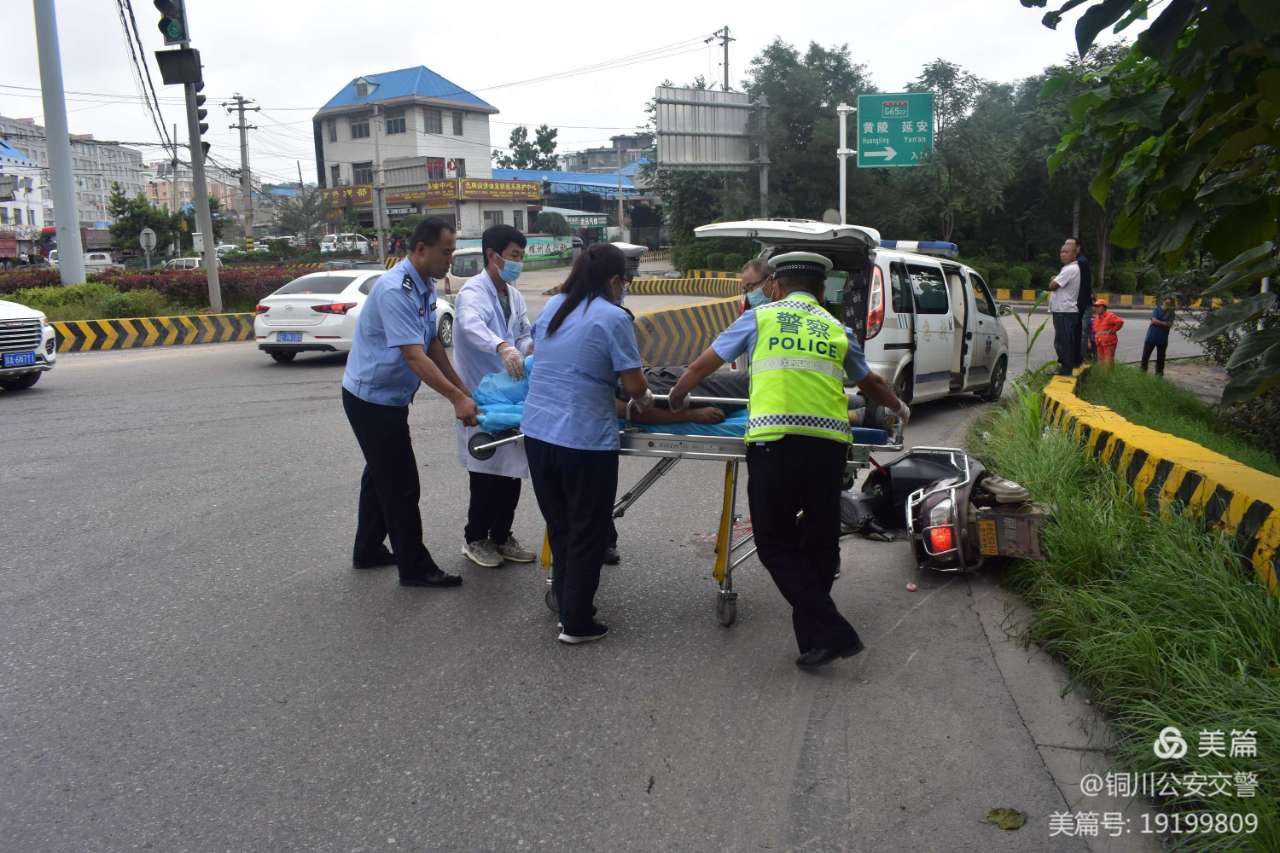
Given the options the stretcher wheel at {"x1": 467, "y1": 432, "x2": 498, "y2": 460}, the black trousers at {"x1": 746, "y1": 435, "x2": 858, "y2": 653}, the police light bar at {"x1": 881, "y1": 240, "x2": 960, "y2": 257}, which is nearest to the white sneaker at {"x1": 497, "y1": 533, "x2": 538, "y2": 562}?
the stretcher wheel at {"x1": 467, "y1": 432, "x2": 498, "y2": 460}

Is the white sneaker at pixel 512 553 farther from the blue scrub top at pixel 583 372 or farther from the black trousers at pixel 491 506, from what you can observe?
the blue scrub top at pixel 583 372

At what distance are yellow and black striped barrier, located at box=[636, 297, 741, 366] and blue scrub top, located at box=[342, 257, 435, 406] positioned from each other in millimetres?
9195

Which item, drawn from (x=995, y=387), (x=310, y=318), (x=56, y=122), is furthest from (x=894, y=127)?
(x=56, y=122)

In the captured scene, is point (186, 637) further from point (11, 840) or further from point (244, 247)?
point (244, 247)

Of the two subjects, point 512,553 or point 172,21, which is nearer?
point 512,553

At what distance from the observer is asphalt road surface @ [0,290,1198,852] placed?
3.31 metres

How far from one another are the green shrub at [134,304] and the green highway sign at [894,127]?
15.7 metres

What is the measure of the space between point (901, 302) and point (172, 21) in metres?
12.3

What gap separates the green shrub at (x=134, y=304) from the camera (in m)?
20.1

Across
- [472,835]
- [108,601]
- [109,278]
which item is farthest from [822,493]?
[109,278]

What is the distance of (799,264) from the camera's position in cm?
444

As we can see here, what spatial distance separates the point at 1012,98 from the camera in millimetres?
36625

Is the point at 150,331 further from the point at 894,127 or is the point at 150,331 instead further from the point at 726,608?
the point at 726,608

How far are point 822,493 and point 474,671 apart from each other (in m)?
1.64
